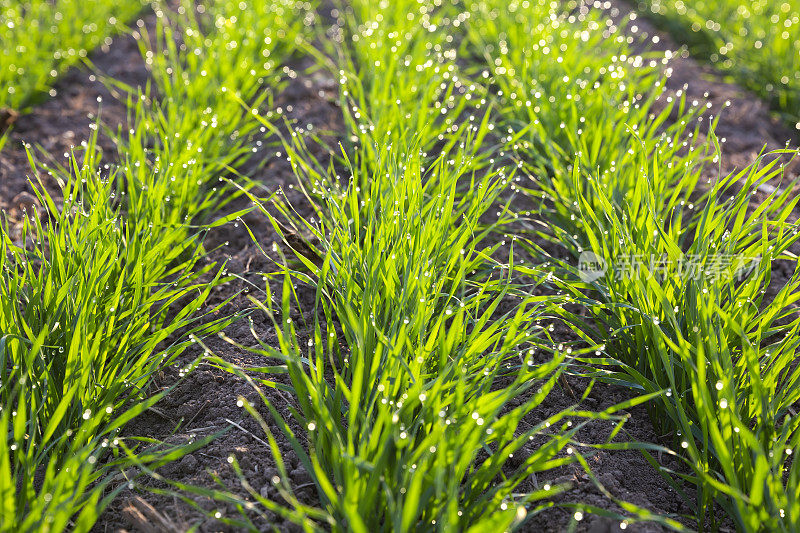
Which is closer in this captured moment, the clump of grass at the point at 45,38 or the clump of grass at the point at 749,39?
the clump of grass at the point at 45,38

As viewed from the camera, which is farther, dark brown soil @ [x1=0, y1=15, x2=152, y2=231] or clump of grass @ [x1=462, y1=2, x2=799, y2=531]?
dark brown soil @ [x1=0, y1=15, x2=152, y2=231]

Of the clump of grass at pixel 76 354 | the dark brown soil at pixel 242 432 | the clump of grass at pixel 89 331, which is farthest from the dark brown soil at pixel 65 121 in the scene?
the clump of grass at pixel 76 354

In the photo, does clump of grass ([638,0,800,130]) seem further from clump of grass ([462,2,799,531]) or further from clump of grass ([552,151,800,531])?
clump of grass ([552,151,800,531])

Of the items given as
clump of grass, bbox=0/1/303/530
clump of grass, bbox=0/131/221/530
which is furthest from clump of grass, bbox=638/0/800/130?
clump of grass, bbox=0/131/221/530

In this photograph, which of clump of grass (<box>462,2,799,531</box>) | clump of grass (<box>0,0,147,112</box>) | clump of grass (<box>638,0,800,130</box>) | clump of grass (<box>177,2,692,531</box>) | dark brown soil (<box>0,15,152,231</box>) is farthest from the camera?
clump of grass (<box>638,0,800,130</box>)

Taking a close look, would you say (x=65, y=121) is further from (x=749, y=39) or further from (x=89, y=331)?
(x=749, y=39)

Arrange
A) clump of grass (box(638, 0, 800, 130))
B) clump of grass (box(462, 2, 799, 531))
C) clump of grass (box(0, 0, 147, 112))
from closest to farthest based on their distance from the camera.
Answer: clump of grass (box(462, 2, 799, 531))
clump of grass (box(0, 0, 147, 112))
clump of grass (box(638, 0, 800, 130))

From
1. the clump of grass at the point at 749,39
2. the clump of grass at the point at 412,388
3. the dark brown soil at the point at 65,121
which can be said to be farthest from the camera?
the clump of grass at the point at 749,39

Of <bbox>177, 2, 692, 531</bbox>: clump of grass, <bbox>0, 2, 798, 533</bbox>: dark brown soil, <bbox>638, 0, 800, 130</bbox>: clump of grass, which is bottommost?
<bbox>0, 2, 798, 533</bbox>: dark brown soil

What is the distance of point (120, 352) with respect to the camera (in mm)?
1479

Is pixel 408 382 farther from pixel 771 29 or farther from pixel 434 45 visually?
pixel 771 29

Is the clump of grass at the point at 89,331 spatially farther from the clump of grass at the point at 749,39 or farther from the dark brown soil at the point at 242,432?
the clump of grass at the point at 749,39

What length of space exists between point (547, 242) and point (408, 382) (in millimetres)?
1004

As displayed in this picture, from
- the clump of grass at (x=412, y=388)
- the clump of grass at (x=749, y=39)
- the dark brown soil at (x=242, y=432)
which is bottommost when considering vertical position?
the dark brown soil at (x=242, y=432)
